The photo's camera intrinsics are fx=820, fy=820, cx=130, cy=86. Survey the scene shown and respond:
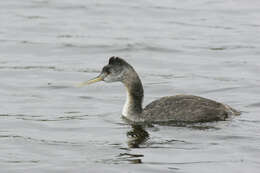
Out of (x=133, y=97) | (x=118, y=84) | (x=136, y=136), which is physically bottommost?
(x=136, y=136)

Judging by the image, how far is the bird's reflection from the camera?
1283cm

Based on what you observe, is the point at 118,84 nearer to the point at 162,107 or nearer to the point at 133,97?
the point at 133,97

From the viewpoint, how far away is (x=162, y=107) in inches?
554

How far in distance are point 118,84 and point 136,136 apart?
4235 mm

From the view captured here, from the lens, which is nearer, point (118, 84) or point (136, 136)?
point (136, 136)

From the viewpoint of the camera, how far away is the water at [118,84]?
1200 cm

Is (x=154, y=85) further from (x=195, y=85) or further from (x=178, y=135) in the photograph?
(x=178, y=135)

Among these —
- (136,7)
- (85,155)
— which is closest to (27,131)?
(85,155)

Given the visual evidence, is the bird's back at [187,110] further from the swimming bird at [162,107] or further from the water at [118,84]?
the water at [118,84]

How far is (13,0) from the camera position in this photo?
26.8 meters

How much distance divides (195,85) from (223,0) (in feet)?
33.8

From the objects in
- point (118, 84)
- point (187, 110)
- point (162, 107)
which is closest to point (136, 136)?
point (162, 107)

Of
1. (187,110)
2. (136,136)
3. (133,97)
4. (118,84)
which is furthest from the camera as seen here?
(118,84)

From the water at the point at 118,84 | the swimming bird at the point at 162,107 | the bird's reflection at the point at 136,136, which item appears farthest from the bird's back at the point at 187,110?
the bird's reflection at the point at 136,136
